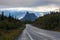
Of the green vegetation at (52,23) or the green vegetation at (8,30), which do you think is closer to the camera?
the green vegetation at (8,30)

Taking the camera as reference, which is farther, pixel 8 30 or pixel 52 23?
pixel 52 23

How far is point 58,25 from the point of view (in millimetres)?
84688

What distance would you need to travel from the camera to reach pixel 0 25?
251 feet

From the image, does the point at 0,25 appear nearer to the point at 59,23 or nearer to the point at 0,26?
the point at 0,26

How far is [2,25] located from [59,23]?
2164 cm

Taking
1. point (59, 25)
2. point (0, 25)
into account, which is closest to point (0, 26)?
point (0, 25)

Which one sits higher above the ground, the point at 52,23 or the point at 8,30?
the point at 8,30

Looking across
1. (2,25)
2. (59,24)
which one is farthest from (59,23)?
(2,25)

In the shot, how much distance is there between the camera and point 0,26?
248 ft

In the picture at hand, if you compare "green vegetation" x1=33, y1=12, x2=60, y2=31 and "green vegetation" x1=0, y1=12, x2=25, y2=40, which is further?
"green vegetation" x1=33, y1=12, x2=60, y2=31

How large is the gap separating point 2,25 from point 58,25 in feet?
67.5

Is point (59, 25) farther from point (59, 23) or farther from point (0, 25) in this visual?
point (0, 25)

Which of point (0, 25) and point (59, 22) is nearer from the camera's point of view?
point (0, 25)

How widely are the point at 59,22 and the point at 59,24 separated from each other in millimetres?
2083
